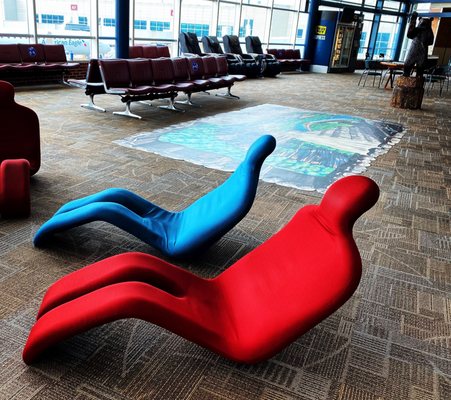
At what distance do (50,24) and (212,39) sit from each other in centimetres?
460

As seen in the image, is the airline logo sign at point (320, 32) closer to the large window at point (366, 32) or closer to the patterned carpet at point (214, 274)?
the large window at point (366, 32)

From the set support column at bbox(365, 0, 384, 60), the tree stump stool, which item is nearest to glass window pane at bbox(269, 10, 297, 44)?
support column at bbox(365, 0, 384, 60)

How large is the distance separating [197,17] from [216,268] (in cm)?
1138

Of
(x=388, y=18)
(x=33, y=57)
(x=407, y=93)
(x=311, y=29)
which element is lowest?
(x=407, y=93)

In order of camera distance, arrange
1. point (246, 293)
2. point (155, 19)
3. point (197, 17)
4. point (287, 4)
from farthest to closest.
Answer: point (287, 4)
point (197, 17)
point (155, 19)
point (246, 293)

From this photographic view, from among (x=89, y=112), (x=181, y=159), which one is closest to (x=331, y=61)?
(x=89, y=112)

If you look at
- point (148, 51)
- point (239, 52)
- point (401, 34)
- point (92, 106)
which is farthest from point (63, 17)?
point (401, 34)

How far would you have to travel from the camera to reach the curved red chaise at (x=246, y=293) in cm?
168

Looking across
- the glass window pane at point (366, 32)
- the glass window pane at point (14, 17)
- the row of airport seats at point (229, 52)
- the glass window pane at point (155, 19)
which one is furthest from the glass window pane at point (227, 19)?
the glass window pane at point (366, 32)

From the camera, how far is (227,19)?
13.5 meters

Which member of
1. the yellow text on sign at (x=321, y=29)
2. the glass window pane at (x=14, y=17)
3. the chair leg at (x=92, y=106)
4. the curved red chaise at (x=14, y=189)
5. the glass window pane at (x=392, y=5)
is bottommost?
the chair leg at (x=92, y=106)

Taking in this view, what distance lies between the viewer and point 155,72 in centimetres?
730

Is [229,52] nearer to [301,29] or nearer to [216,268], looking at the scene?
[301,29]

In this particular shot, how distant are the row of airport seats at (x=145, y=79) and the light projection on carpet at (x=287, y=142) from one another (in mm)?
849
